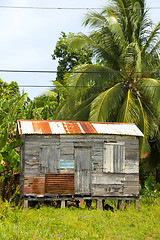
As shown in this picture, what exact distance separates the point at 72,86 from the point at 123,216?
767 cm

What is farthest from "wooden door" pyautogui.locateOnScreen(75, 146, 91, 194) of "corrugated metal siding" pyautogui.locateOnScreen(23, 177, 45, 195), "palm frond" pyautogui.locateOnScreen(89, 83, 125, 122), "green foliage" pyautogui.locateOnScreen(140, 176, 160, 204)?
"palm frond" pyautogui.locateOnScreen(89, 83, 125, 122)

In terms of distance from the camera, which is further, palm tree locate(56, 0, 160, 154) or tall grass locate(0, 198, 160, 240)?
A: palm tree locate(56, 0, 160, 154)

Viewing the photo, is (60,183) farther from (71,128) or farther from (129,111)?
(129,111)

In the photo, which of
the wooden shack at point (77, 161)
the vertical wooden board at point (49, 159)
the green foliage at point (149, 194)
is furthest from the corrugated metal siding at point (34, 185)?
the green foliage at point (149, 194)

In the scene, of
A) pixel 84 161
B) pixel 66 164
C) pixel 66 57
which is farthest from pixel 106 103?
pixel 66 57

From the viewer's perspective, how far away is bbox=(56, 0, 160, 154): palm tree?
65.4 feet

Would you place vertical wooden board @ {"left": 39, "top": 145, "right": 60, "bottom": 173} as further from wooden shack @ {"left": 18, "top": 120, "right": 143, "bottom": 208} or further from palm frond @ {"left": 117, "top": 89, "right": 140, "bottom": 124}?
palm frond @ {"left": 117, "top": 89, "right": 140, "bottom": 124}

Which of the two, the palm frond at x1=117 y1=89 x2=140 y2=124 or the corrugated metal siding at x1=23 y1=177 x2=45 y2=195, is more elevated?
the palm frond at x1=117 y1=89 x2=140 y2=124

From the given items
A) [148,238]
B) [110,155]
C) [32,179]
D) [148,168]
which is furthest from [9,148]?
[148,168]

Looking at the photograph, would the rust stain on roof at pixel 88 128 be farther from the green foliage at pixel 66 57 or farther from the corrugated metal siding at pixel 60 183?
the green foliage at pixel 66 57

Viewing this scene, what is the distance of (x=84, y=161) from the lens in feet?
53.1

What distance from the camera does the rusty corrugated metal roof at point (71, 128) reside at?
15.8 m

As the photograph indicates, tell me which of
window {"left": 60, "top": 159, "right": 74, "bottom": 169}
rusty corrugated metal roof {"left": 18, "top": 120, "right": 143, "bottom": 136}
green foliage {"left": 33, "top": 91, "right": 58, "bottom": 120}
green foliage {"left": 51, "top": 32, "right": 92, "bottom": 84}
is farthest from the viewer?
green foliage {"left": 51, "top": 32, "right": 92, "bottom": 84}

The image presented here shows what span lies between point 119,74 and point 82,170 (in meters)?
7.76
